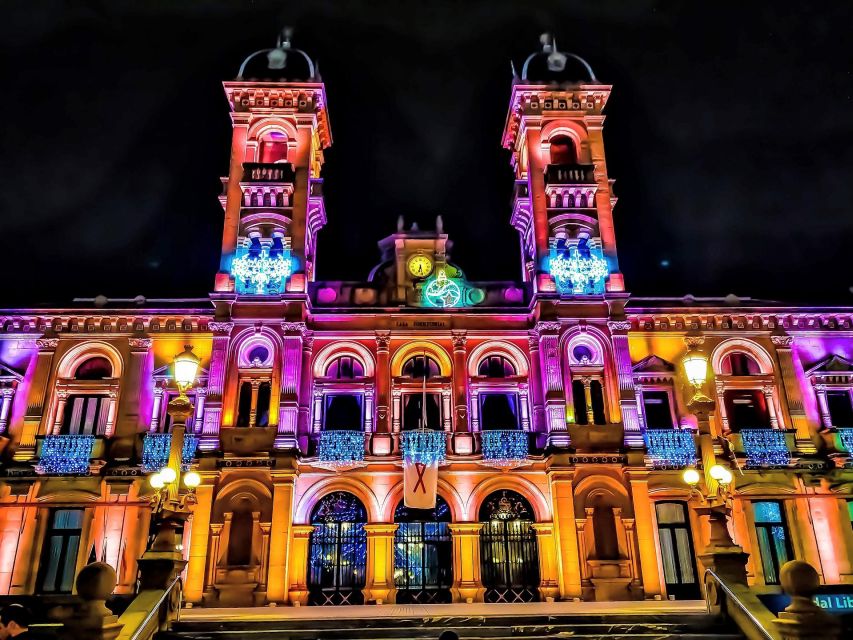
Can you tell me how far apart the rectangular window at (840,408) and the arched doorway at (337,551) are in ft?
60.7

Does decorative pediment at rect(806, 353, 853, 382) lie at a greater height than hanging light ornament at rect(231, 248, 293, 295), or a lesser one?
lesser

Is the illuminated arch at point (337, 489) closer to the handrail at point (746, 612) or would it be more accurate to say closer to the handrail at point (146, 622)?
the handrail at point (146, 622)

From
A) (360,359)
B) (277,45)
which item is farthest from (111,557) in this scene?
(277,45)

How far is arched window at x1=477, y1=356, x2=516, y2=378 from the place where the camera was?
27.2m

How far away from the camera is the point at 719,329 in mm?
27484

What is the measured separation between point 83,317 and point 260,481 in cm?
1009

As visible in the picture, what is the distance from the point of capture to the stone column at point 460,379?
84.1 ft

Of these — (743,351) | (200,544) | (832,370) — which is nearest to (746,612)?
(743,351)

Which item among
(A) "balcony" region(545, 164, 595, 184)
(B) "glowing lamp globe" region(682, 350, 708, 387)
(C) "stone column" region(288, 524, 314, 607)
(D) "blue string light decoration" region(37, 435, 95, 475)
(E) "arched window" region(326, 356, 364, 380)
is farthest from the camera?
(A) "balcony" region(545, 164, 595, 184)

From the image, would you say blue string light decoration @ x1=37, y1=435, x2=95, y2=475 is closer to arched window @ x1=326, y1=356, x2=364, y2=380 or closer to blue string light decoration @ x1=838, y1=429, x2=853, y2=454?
arched window @ x1=326, y1=356, x2=364, y2=380

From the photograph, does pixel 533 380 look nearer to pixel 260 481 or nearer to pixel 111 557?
pixel 260 481

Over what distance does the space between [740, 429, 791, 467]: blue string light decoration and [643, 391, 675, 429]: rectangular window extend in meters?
2.68

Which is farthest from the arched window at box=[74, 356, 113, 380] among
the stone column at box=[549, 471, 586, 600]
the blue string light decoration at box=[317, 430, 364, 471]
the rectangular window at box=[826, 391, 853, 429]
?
the rectangular window at box=[826, 391, 853, 429]

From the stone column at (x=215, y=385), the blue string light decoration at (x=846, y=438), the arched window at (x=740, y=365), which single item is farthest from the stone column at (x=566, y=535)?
the stone column at (x=215, y=385)
